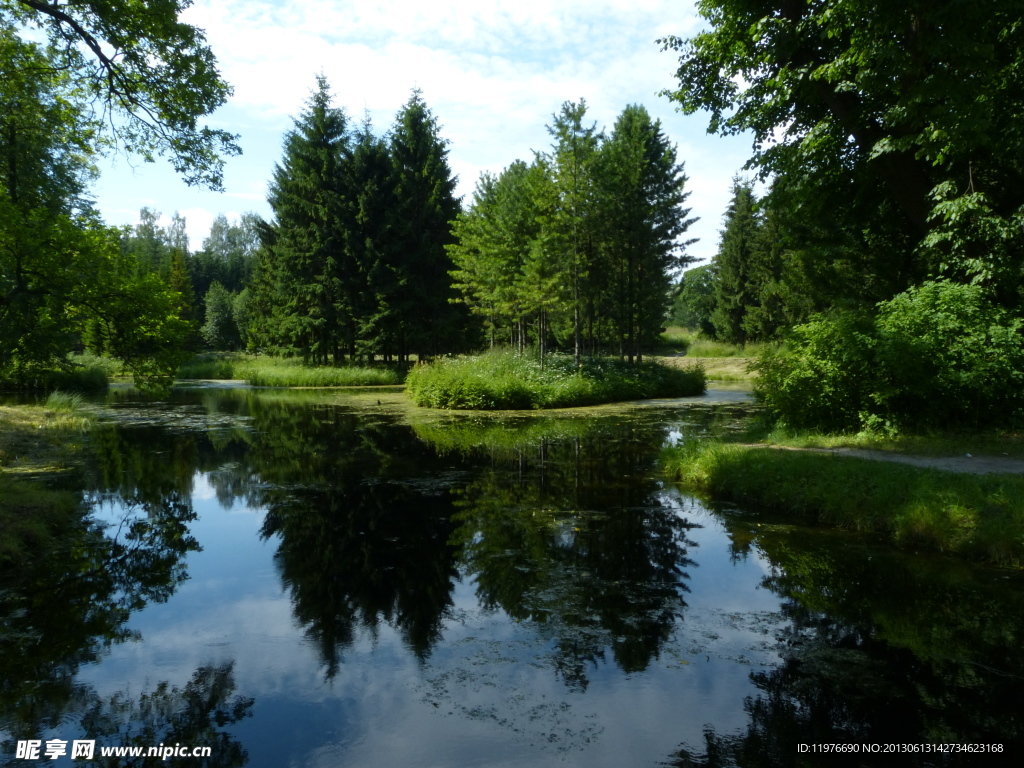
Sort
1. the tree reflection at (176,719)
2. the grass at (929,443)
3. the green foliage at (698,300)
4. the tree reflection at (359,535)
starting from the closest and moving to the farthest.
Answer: the tree reflection at (176,719), the tree reflection at (359,535), the grass at (929,443), the green foliage at (698,300)

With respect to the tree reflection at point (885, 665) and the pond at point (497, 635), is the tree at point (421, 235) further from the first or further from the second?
the tree reflection at point (885, 665)

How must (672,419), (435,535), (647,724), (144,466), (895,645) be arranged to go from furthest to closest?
1. (672,419)
2. (144,466)
3. (435,535)
4. (895,645)
5. (647,724)

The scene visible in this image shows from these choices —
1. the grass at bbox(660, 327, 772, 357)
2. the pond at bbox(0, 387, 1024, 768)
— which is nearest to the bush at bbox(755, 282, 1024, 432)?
the pond at bbox(0, 387, 1024, 768)

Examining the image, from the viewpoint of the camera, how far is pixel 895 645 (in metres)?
5.21

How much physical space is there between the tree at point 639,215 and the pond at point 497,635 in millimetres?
17150

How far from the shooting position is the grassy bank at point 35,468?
7469mm

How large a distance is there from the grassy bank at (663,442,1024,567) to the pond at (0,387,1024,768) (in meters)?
0.38

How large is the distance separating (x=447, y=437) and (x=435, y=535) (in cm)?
821

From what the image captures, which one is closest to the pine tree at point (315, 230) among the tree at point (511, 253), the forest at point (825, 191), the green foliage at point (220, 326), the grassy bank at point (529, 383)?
the tree at point (511, 253)

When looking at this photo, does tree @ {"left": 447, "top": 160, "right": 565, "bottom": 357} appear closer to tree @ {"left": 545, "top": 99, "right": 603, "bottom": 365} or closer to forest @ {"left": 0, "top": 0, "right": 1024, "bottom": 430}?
tree @ {"left": 545, "top": 99, "right": 603, "bottom": 365}

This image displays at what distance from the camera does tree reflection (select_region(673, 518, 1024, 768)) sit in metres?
3.99

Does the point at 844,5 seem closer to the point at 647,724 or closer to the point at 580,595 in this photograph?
the point at 580,595

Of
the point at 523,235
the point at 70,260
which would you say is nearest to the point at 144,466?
the point at 70,260

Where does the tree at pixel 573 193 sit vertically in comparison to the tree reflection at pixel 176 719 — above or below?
above
